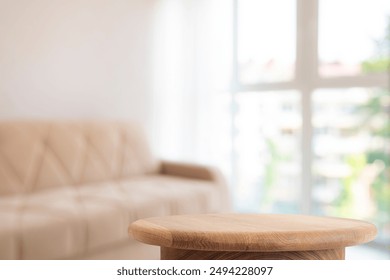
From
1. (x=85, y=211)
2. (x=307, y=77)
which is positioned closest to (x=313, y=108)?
(x=307, y=77)

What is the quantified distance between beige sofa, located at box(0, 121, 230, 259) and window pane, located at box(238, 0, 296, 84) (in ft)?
3.71

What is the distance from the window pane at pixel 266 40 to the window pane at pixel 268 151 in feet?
0.55

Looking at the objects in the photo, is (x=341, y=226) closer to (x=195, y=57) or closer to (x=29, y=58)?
(x=29, y=58)

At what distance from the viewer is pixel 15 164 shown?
2.32m

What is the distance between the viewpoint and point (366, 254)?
9.00 ft

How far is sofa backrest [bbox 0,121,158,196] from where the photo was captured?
2.33 m

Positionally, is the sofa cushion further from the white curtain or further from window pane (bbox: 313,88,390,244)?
the white curtain

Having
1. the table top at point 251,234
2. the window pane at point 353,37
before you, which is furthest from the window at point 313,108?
the table top at point 251,234

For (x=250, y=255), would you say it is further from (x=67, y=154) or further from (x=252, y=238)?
(x=67, y=154)

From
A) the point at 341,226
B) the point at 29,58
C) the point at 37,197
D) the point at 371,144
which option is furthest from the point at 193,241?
the point at 371,144

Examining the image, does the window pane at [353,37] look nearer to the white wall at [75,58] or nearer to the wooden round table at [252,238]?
the white wall at [75,58]

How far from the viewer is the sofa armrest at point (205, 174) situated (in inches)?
108

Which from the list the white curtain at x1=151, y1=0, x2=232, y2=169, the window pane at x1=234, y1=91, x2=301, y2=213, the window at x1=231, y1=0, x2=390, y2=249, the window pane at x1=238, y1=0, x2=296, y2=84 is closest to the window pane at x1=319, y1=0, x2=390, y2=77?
the window at x1=231, y1=0, x2=390, y2=249

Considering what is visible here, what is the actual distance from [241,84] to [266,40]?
0.39 m
